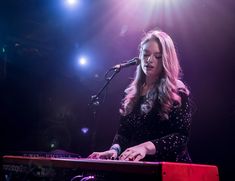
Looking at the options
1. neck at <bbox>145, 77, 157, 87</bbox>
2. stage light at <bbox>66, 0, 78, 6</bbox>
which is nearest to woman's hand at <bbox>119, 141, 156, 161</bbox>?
neck at <bbox>145, 77, 157, 87</bbox>

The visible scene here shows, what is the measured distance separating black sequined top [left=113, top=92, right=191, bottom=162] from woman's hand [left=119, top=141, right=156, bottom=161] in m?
0.05

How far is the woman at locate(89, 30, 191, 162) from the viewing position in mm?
1959

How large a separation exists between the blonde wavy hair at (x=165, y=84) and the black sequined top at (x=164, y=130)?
0.14 feet

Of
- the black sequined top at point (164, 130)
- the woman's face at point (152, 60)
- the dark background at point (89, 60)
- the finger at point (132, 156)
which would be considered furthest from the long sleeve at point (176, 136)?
the dark background at point (89, 60)

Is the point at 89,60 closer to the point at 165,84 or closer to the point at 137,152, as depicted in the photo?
the point at 165,84

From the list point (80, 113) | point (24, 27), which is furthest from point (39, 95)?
point (24, 27)

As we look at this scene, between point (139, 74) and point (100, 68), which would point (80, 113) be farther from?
point (139, 74)

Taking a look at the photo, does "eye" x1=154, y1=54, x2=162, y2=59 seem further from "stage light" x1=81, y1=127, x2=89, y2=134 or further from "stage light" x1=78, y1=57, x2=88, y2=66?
"stage light" x1=81, y1=127, x2=89, y2=134

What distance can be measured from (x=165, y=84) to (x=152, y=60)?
228mm

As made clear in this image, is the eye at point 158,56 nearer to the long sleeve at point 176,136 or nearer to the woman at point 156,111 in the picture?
the woman at point 156,111

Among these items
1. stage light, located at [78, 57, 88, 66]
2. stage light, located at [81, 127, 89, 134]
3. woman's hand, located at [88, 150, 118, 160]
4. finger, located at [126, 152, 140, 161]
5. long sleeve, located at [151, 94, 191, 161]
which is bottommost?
finger, located at [126, 152, 140, 161]

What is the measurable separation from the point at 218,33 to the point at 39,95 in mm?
3553

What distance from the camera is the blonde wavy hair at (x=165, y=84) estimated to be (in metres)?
2.12

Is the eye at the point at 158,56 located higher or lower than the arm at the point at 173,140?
higher
